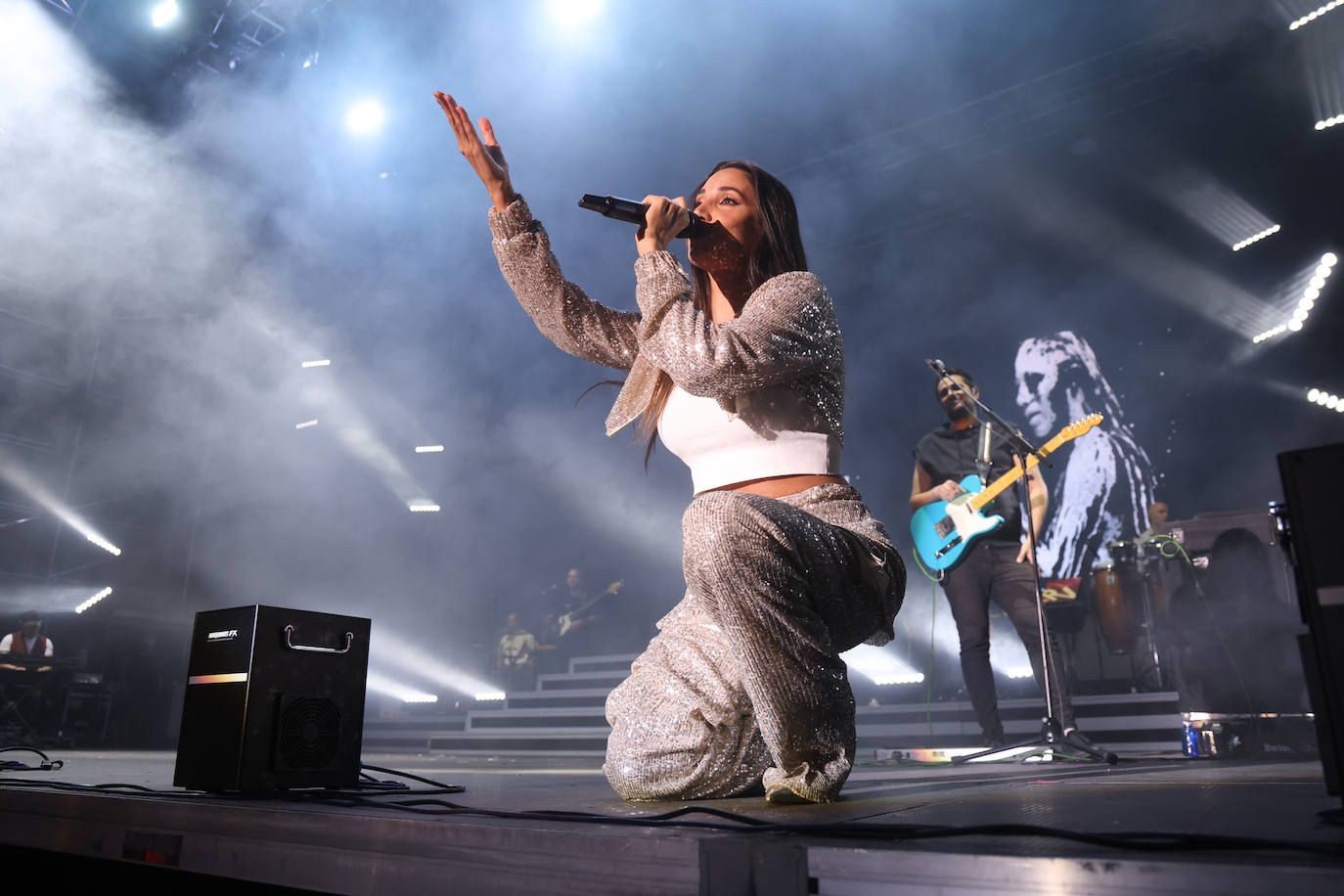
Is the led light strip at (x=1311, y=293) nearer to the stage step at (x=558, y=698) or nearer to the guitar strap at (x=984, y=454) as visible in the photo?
the guitar strap at (x=984, y=454)

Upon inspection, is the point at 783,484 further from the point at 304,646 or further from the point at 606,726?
the point at 606,726

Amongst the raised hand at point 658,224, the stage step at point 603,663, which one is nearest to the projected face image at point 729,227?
the raised hand at point 658,224

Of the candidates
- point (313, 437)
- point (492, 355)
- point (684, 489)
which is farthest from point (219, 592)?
point (684, 489)

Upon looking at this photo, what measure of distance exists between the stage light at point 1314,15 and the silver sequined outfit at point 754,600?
6.59 m

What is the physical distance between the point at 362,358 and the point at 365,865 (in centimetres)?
919

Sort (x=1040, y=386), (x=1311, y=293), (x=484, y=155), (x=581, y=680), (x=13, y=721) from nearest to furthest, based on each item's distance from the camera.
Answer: (x=484, y=155)
(x=1311, y=293)
(x=13, y=721)
(x=1040, y=386)
(x=581, y=680)

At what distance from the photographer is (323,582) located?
10922 millimetres

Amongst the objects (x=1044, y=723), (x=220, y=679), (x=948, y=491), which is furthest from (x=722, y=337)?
(x=948, y=491)

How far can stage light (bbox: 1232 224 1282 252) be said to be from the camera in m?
6.44

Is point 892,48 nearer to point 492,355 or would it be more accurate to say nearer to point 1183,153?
point 1183,153

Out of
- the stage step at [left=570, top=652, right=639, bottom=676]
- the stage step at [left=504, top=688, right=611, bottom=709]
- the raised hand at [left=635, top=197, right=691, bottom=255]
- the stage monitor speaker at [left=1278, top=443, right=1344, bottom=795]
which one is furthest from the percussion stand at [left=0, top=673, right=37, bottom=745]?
the stage monitor speaker at [left=1278, top=443, right=1344, bottom=795]

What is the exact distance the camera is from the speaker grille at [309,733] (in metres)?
1.72

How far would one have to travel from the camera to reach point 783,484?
156 cm

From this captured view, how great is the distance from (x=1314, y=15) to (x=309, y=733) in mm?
7624
